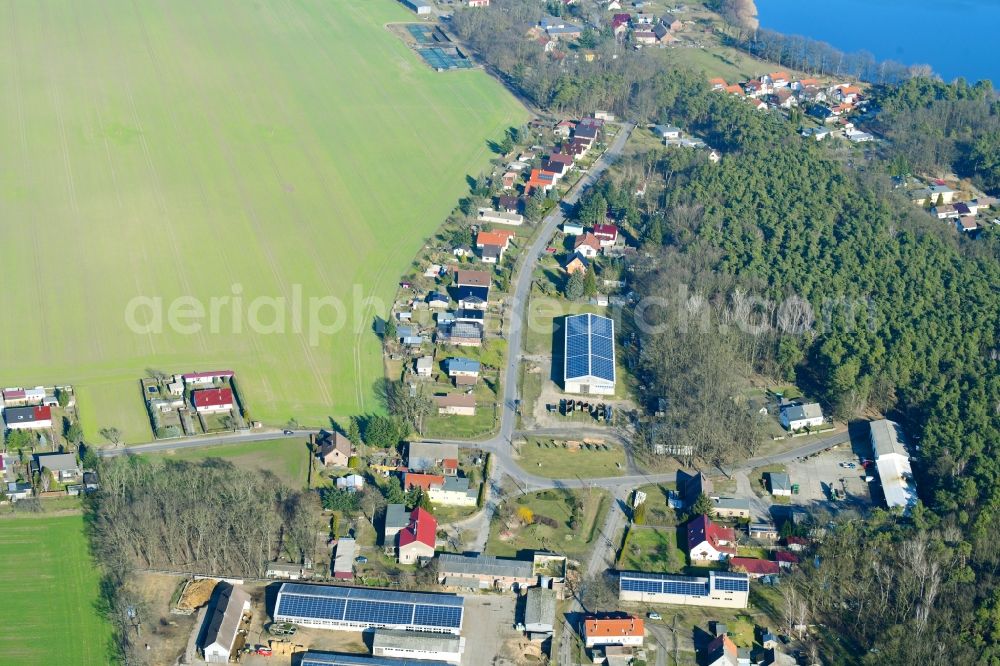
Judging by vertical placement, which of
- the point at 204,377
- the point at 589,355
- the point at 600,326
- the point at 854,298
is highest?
the point at 854,298

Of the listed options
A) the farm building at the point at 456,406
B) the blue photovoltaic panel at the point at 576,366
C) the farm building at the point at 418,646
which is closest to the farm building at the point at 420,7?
the blue photovoltaic panel at the point at 576,366

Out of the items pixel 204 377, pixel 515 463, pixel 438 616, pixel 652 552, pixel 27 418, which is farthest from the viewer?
pixel 204 377

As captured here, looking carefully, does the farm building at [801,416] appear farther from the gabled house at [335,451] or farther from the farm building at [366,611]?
the gabled house at [335,451]

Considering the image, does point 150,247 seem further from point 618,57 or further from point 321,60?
point 618,57

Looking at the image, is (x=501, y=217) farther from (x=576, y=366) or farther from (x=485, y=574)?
(x=485, y=574)

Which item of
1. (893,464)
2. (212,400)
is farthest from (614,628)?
(212,400)
